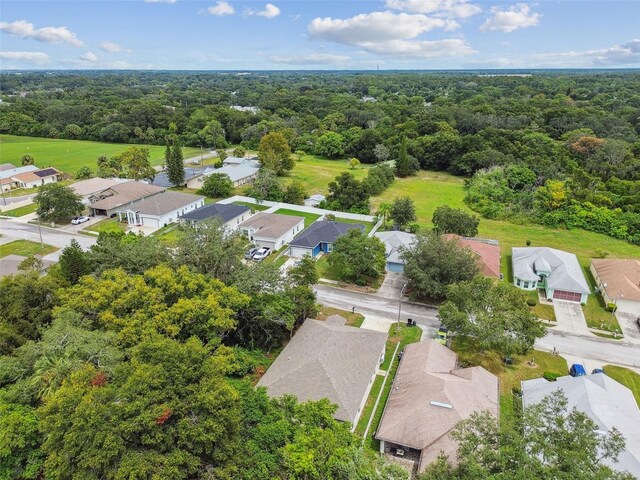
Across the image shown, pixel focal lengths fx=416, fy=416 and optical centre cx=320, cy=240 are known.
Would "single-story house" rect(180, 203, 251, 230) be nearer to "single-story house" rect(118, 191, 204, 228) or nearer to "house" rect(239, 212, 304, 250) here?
"house" rect(239, 212, 304, 250)

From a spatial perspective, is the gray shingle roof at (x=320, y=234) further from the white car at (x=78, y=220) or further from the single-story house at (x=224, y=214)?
the white car at (x=78, y=220)

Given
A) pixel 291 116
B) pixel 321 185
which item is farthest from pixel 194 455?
pixel 291 116

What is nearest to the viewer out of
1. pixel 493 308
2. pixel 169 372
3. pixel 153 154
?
pixel 169 372

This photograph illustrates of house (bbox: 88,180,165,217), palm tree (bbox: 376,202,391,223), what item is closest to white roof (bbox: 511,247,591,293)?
palm tree (bbox: 376,202,391,223)

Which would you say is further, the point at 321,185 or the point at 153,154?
the point at 153,154

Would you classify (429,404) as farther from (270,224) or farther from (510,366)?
(270,224)

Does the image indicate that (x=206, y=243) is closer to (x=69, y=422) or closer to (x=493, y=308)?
(x=69, y=422)

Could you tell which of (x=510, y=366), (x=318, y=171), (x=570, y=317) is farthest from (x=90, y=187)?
(x=570, y=317)
